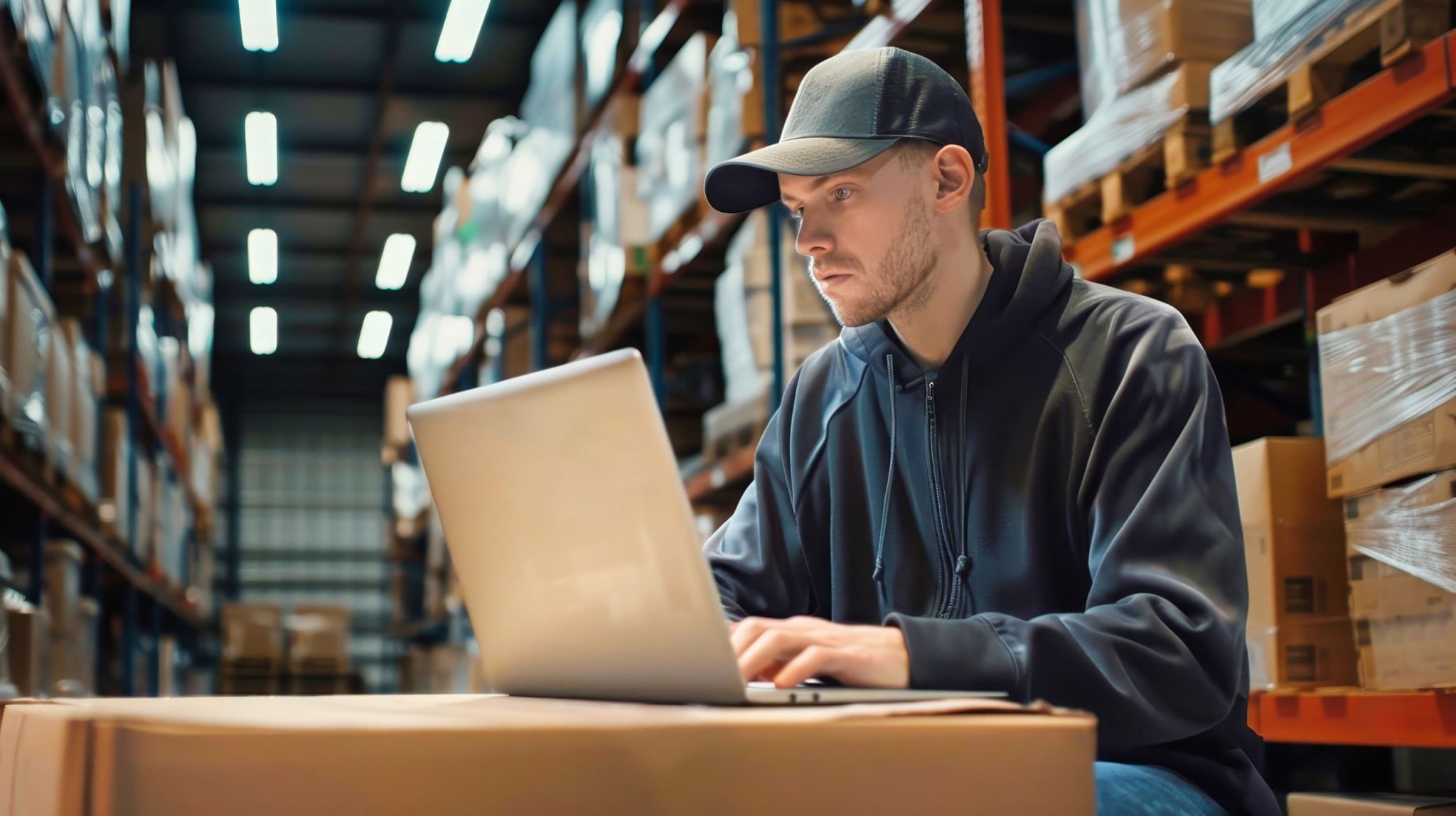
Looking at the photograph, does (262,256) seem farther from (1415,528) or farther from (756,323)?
(1415,528)

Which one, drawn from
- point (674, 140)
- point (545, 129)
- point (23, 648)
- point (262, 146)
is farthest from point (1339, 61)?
point (262, 146)

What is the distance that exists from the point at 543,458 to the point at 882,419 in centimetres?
88

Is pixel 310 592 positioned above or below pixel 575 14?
below

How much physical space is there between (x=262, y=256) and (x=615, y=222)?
10.7 metres

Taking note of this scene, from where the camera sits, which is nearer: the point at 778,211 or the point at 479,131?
the point at 778,211

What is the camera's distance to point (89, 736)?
102 centimetres

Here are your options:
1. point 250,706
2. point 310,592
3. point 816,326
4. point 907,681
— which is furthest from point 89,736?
point 310,592

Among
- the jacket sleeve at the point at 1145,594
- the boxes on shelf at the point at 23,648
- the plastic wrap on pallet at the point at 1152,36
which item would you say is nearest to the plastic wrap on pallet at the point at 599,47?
the boxes on shelf at the point at 23,648

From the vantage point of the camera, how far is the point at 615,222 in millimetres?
6637

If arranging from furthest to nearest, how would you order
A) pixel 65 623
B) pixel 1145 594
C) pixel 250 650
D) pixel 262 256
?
pixel 262 256 → pixel 250 650 → pixel 65 623 → pixel 1145 594

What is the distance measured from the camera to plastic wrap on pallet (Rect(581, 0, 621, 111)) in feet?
23.8

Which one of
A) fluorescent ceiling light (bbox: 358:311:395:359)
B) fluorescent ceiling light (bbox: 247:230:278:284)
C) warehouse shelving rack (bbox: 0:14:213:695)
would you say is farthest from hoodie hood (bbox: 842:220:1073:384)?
fluorescent ceiling light (bbox: 358:311:395:359)

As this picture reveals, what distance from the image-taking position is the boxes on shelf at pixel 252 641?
14.4 m

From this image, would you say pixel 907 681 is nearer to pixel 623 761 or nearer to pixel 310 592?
pixel 623 761
